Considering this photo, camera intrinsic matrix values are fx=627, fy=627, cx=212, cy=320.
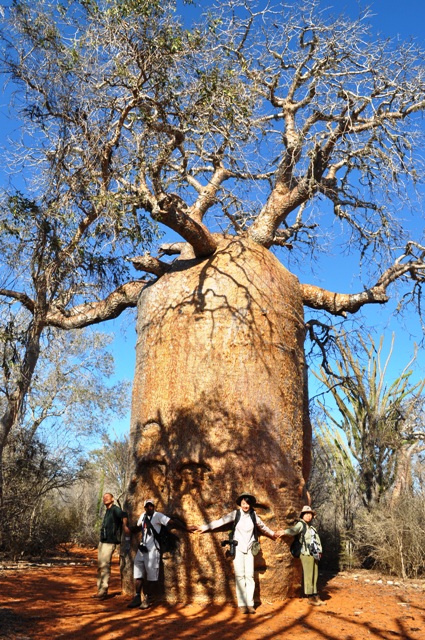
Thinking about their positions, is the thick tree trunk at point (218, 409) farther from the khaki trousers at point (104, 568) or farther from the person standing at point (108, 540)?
the khaki trousers at point (104, 568)

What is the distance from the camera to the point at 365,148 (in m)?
6.98

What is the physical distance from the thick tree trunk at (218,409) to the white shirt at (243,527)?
11 centimetres

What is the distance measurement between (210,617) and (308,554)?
117 centimetres

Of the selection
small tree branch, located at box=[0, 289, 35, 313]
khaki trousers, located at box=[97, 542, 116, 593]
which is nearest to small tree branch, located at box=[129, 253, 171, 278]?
small tree branch, located at box=[0, 289, 35, 313]

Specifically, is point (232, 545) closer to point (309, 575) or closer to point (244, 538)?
point (244, 538)

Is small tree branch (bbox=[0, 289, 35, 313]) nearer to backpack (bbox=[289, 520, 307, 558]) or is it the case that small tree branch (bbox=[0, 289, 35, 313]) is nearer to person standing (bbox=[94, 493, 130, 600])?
person standing (bbox=[94, 493, 130, 600])

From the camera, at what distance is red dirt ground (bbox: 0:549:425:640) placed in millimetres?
4426

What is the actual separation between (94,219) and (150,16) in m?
2.00

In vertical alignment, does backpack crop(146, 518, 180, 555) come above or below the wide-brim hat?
below

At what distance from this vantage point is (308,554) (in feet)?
18.7

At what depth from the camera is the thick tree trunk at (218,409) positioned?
18.3 ft

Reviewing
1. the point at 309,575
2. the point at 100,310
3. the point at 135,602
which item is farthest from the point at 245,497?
the point at 100,310

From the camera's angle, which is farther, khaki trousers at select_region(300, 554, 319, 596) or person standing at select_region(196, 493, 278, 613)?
khaki trousers at select_region(300, 554, 319, 596)

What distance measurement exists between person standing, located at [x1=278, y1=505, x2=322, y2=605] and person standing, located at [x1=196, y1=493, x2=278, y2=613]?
0.29 m
